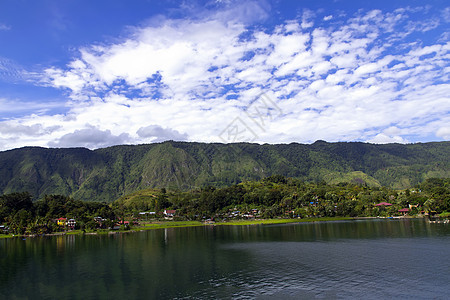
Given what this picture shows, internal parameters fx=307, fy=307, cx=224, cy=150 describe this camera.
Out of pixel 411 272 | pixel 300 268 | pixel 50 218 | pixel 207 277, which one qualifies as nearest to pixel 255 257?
pixel 300 268

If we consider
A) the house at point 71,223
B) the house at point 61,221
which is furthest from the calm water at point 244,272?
the house at point 61,221

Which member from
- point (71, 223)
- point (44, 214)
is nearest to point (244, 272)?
point (71, 223)

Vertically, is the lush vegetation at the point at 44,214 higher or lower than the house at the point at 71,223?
higher

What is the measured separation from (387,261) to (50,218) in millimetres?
148466

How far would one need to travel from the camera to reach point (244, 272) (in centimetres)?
4850

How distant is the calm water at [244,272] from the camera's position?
3750cm

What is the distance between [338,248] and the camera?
67.4 metres

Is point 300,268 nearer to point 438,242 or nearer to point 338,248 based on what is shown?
point 338,248

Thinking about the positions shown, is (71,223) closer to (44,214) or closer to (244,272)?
(44,214)

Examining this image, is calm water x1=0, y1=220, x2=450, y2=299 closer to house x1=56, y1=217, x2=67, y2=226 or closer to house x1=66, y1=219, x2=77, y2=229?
house x1=66, y1=219, x2=77, y2=229

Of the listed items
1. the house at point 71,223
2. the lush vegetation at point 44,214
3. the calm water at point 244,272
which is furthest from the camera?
the house at point 71,223

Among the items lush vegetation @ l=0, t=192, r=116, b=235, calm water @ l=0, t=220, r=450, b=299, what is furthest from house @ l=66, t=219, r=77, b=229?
calm water @ l=0, t=220, r=450, b=299

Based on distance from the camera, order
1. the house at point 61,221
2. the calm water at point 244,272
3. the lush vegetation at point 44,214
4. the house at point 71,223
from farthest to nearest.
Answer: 1. the house at point 61,221
2. the house at point 71,223
3. the lush vegetation at point 44,214
4. the calm water at point 244,272

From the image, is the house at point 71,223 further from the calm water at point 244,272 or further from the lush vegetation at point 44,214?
the calm water at point 244,272
